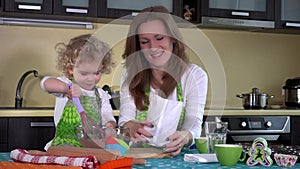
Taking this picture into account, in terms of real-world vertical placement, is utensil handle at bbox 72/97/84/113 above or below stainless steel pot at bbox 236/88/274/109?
above

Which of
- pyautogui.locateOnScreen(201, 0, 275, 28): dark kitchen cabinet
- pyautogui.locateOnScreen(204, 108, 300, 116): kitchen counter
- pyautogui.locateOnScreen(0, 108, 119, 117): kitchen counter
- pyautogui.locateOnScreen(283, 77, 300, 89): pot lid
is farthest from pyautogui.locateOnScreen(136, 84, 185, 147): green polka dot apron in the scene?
pyautogui.locateOnScreen(283, 77, 300, 89): pot lid

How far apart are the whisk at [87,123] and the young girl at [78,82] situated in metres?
0.02

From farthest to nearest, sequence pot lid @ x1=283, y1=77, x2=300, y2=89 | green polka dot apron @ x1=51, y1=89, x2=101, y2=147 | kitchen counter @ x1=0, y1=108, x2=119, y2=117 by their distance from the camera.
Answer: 1. pot lid @ x1=283, y1=77, x2=300, y2=89
2. kitchen counter @ x1=0, y1=108, x2=119, y2=117
3. green polka dot apron @ x1=51, y1=89, x2=101, y2=147

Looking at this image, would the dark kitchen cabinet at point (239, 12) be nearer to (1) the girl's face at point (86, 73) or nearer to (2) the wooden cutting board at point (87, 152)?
(1) the girl's face at point (86, 73)

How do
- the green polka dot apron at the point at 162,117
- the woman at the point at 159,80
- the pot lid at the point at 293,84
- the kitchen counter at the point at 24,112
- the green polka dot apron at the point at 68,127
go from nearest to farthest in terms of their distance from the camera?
the green polka dot apron at the point at 68,127
the green polka dot apron at the point at 162,117
the woman at the point at 159,80
the kitchen counter at the point at 24,112
the pot lid at the point at 293,84

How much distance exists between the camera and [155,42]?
1905 millimetres

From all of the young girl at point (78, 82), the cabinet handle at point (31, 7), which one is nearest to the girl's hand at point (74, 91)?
the young girl at point (78, 82)

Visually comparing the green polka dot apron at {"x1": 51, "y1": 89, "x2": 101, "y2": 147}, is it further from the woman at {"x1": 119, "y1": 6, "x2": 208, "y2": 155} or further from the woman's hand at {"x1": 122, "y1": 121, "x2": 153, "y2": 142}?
the woman at {"x1": 119, "y1": 6, "x2": 208, "y2": 155}

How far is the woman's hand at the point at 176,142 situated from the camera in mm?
1612

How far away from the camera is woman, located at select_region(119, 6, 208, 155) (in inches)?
73.1

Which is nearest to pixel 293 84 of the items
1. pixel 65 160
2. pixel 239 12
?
pixel 239 12

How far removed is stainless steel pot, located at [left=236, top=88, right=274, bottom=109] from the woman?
5.38ft

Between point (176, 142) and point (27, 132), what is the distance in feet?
5.08

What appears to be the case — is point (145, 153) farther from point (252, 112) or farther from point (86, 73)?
point (252, 112)
